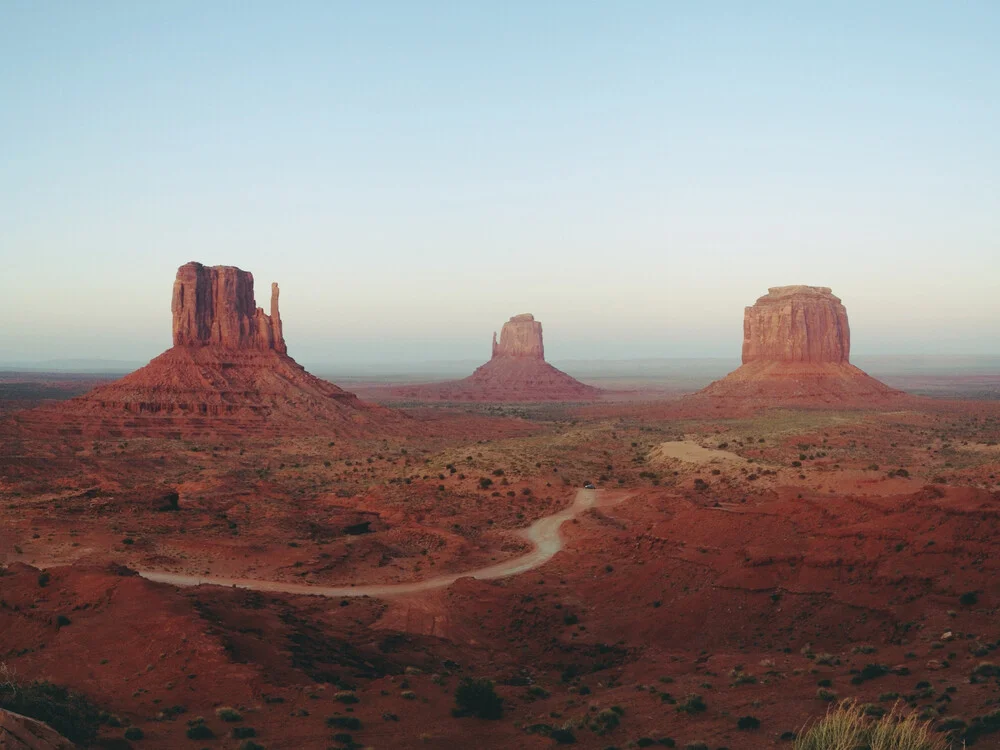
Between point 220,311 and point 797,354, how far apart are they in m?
93.0

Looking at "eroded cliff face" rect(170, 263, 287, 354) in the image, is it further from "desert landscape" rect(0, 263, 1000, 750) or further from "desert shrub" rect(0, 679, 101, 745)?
"desert shrub" rect(0, 679, 101, 745)

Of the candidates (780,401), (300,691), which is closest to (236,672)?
(300,691)

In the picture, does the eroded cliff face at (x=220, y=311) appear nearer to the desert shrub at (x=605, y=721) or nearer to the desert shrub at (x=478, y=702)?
the desert shrub at (x=478, y=702)

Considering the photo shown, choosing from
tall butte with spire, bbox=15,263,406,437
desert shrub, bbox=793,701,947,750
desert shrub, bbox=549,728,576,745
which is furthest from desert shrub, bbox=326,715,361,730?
tall butte with spire, bbox=15,263,406,437

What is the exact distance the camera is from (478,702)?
701 inches

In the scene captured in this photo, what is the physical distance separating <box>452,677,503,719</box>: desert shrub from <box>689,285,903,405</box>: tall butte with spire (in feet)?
339

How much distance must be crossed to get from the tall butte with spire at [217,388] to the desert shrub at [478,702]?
236 ft

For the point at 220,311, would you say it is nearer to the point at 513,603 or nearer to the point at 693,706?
the point at 513,603

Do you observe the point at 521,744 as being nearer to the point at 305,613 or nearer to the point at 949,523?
the point at 305,613

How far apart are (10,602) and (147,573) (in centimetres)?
928

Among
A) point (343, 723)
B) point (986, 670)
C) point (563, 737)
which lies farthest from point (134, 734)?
point (986, 670)

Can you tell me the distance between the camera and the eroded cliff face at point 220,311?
96.8 m

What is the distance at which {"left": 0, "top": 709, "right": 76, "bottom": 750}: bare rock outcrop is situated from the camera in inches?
417

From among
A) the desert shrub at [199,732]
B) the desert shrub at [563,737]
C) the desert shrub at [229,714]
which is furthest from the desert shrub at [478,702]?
the desert shrub at [199,732]
